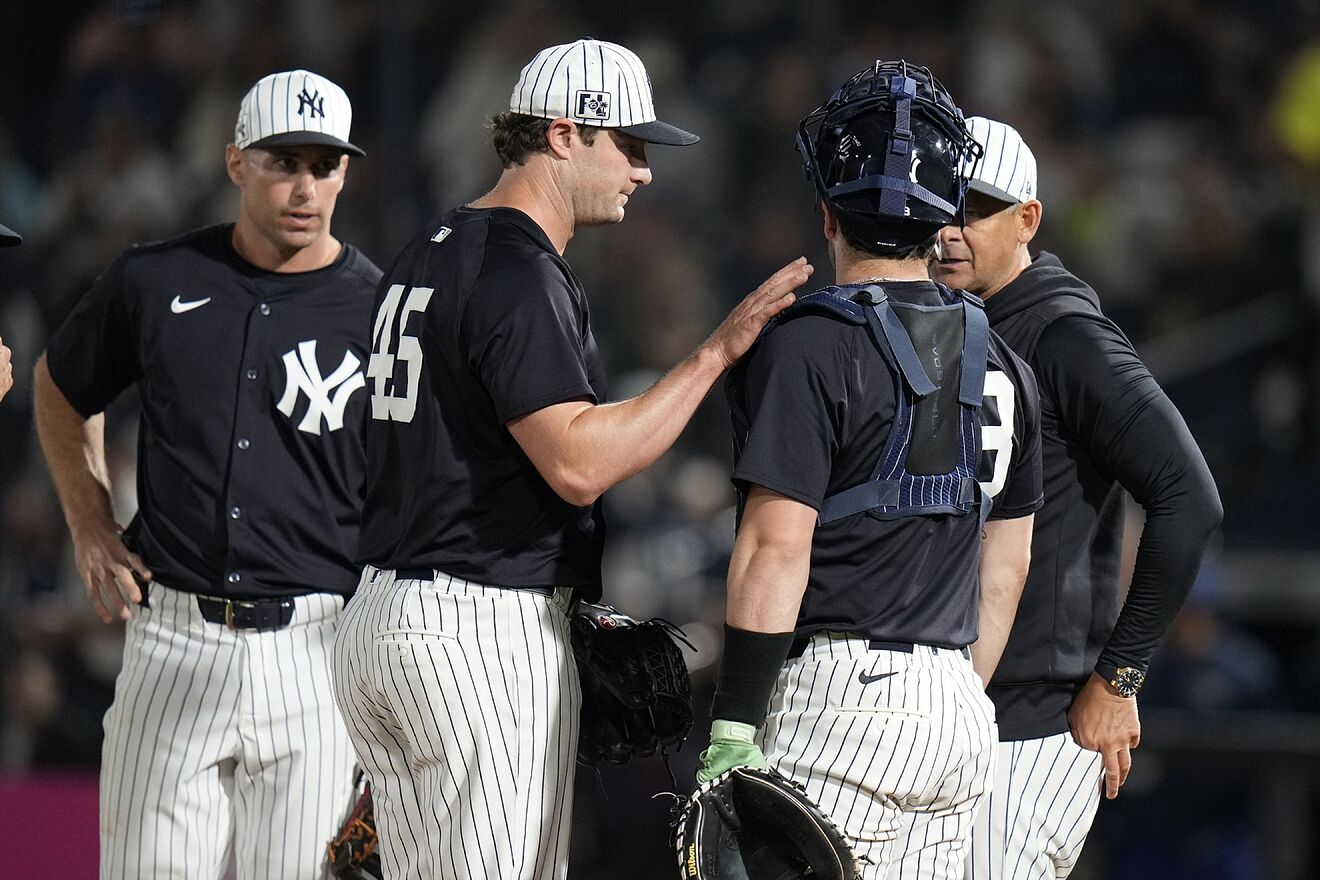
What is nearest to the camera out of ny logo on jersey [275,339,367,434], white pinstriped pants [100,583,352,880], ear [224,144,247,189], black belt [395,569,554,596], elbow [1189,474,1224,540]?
black belt [395,569,554,596]

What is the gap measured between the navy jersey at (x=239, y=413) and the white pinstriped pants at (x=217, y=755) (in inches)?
4.9

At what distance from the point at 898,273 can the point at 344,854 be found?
5.50ft

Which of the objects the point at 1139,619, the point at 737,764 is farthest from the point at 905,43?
the point at 737,764

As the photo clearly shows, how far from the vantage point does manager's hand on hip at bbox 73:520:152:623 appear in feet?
12.1

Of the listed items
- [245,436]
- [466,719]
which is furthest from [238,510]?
[466,719]

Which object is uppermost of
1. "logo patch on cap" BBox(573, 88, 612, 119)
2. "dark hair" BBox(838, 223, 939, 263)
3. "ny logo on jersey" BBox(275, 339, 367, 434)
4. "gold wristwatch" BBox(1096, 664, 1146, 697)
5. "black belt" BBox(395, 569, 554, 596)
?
"logo patch on cap" BBox(573, 88, 612, 119)

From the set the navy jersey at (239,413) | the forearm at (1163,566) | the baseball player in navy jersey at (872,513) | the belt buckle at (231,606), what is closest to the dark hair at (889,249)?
the baseball player in navy jersey at (872,513)

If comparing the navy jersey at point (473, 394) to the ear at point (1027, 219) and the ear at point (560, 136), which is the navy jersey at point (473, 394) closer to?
the ear at point (560, 136)

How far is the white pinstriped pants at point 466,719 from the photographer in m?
2.80

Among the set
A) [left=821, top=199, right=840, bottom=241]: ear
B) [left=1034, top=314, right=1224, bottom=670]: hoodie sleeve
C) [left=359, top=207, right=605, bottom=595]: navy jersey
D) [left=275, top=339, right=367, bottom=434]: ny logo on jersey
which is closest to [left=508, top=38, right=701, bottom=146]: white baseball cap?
[left=359, top=207, right=605, bottom=595]: navy jersey

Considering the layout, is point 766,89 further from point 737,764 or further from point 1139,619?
point 737,764

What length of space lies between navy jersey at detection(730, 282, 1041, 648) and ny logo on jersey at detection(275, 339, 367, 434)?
50.4 inches

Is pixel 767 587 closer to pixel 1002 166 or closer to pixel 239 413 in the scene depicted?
pixel 1002 166

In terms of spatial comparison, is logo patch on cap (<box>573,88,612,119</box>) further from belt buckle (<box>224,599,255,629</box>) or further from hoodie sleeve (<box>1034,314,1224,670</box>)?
belt buckle (<box>224,599,255,629</box>)
